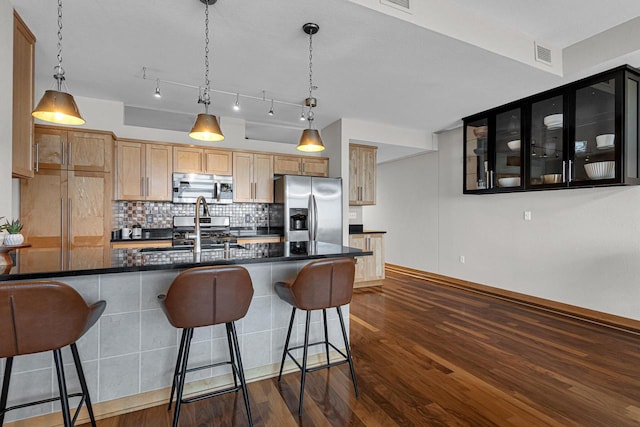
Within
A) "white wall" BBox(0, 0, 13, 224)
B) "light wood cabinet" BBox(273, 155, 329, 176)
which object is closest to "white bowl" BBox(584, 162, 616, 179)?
"light wood cabinet" BBox(273, 155, 329, 176)

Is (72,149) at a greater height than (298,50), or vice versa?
(298,50)

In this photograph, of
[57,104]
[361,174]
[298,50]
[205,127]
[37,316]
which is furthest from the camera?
[361,174]

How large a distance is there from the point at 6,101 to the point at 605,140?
5.25m

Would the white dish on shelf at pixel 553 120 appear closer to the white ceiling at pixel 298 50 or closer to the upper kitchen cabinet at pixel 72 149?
the white ceiling at pixel 298 50

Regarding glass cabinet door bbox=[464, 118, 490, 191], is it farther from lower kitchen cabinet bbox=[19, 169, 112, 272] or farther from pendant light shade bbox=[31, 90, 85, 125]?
lower kitchen cabinet bbox=[19, 169, 112, 272]

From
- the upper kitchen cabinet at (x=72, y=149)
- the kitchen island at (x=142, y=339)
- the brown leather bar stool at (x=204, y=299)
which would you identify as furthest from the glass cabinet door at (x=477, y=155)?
the upper kitchen cabinet at (x=72, y=149)

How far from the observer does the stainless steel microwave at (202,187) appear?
429 cm

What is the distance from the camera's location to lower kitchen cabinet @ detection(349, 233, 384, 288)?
5.00 metres

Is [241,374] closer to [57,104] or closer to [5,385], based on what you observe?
[5,385]

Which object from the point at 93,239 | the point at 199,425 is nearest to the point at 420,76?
the point at 199,425

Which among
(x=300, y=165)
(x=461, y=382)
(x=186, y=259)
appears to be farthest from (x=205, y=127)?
(x=300, y=165)

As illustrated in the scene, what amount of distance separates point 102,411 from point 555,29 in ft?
15.3

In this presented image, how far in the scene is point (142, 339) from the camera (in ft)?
6.22

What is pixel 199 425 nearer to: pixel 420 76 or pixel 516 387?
pixel 516 387
